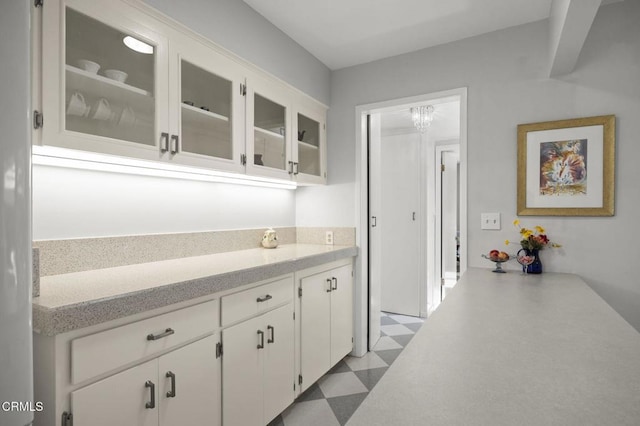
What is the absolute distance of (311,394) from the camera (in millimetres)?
2260

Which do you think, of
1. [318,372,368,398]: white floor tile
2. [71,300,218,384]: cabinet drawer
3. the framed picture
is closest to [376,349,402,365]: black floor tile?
[318,372,368,398]: white floor tile

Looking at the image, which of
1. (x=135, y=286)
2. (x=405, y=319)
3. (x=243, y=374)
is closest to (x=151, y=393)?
(x=135, y=286)

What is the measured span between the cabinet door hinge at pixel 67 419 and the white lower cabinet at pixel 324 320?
1277 millimetres

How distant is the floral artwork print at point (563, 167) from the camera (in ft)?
6.68

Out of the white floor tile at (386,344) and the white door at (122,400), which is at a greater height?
the white door at (122,400)

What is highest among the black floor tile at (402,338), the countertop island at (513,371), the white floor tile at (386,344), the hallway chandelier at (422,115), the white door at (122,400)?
the hallway chandelier at (422,115)

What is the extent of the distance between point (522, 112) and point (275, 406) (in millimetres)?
2340

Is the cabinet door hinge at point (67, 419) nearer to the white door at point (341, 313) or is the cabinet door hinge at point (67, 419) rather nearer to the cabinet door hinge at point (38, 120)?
the cabinet door hinge at point (38, 120)

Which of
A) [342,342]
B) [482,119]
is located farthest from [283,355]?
[482,119]

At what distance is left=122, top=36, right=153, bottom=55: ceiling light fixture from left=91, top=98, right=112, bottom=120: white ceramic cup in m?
0.28

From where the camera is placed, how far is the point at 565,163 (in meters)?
2.08

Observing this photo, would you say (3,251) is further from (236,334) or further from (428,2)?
(428,2)

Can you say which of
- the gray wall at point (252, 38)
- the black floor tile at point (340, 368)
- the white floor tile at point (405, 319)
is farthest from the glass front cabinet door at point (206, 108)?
the white floor tile at point (405, 319)

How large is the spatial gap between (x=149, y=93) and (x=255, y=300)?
42.9 inches
